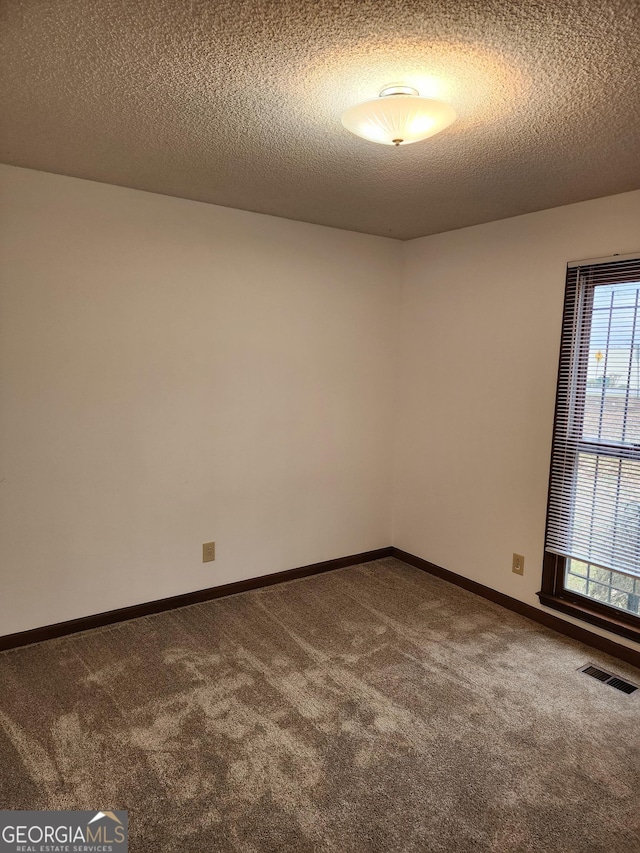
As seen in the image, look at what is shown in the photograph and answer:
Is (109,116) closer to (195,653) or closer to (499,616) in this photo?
(195,653)

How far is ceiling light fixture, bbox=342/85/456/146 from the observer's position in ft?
5.65

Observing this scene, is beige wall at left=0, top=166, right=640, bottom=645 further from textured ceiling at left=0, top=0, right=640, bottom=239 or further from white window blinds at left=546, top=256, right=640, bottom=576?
textured ceiling at left=0, top=0, right=640, bottom=239

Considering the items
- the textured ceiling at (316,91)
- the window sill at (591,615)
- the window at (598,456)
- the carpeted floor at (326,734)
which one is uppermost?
the textured ceiling at (316,91)

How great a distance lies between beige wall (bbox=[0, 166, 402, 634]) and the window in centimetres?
139

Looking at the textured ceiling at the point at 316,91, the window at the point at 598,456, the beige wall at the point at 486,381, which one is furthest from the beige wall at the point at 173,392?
the window at the point at 598,456

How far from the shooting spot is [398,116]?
177cm

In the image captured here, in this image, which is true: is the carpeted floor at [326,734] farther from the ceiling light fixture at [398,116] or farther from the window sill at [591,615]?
the ceiling light fixture at [398,116]

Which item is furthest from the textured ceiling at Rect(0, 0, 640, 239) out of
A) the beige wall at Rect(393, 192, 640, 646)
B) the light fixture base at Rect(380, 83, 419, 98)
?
the beige wall at Rect(393, 192, 640, 646)

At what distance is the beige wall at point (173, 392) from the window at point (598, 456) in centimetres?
139

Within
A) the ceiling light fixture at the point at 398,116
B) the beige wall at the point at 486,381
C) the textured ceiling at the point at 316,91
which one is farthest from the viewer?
the beige wall at the point at 486,381

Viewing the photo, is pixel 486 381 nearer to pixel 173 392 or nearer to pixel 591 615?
pixel 591 615

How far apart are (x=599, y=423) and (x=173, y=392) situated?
2.36 metres

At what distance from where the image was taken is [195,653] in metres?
2.86

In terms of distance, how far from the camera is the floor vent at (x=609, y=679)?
2.66 metres
